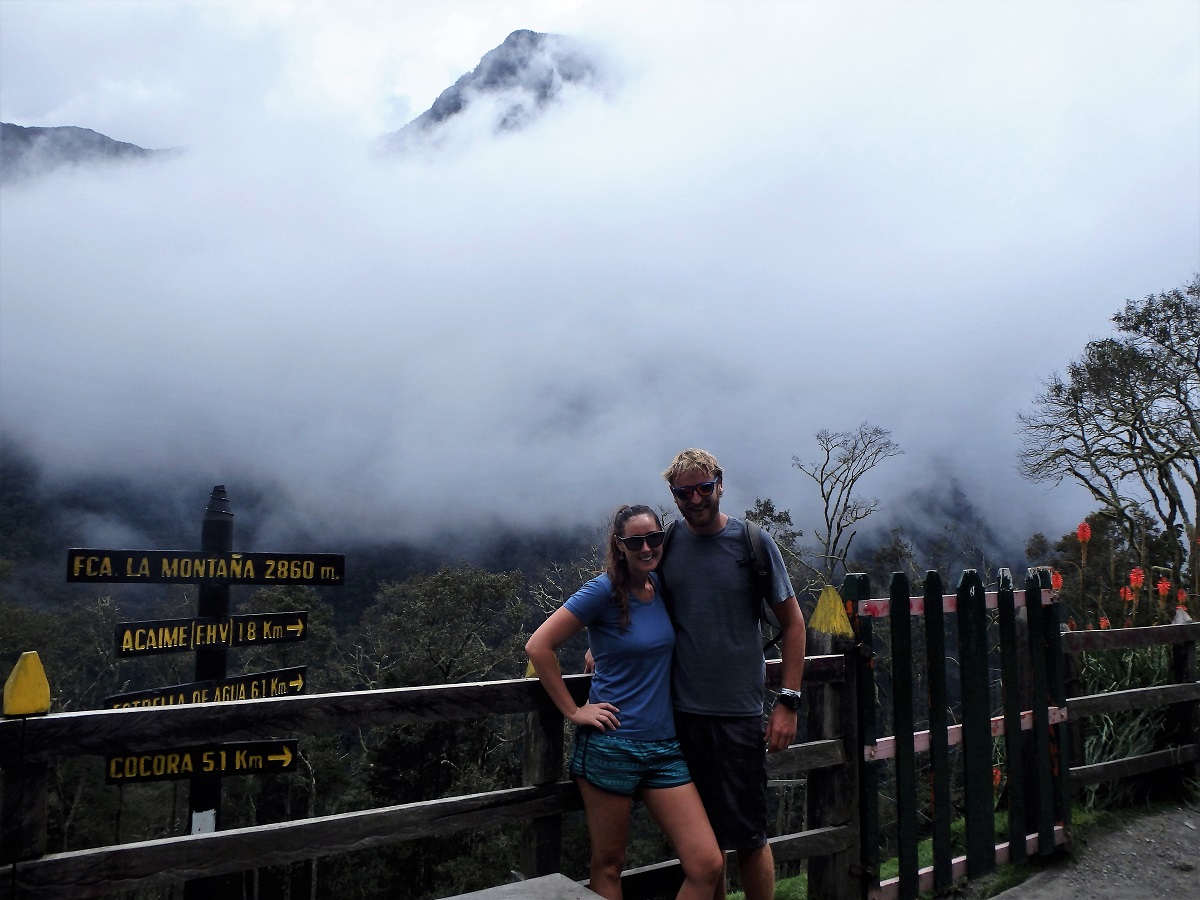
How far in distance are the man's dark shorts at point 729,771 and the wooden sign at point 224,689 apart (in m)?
3.33

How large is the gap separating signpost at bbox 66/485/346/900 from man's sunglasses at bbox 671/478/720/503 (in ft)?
9.66

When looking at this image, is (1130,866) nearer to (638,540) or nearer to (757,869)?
(757,869)

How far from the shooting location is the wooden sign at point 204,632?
212 inches

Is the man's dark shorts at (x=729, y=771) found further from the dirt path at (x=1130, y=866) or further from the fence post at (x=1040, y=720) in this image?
the fence post at (x=1040, y=720)

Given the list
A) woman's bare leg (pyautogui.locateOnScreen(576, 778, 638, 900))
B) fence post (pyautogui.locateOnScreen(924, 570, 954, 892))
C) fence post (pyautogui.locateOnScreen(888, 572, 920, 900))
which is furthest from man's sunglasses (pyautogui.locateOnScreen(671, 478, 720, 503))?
fence post (pyautogui.locateOnScreen(924, 570, 954, 892))

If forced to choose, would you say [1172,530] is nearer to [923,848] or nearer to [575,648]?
[923,848]

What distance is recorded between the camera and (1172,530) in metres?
25.6

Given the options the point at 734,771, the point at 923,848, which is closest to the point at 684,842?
the point at 734,771

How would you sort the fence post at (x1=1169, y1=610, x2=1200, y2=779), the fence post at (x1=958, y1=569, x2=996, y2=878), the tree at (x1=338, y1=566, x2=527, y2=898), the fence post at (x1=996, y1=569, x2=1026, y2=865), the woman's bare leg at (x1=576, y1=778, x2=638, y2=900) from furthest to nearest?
the tree at (x1=338, y1=566, x2=527, y2=898) → the fence post at (x1=1169, y1=610, x2=1200, y2=779) → the fence post at (x1=996, y1=569, x2=1026, y2=865) → the fence post at (x1=958, y1=569, x2=996, y2=878) → the woman's bare leg at (x1=576, y1=778, x2=638, y2=900)

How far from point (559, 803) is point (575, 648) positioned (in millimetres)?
55734

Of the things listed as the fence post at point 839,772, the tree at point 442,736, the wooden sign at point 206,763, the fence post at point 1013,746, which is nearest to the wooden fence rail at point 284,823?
the fence post at point 839,772

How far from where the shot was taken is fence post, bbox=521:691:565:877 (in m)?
2.92

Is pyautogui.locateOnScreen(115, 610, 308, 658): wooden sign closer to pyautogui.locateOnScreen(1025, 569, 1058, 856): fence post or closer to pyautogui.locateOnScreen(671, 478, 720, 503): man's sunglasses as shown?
pyautogui.locateOnScreen(671, 478, 720, 503): man's sunglasses

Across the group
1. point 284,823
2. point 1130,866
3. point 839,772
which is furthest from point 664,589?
point 1130,866
